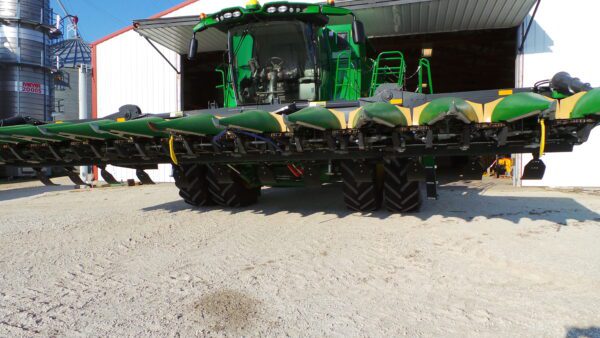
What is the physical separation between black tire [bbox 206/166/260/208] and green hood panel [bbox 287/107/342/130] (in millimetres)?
2175

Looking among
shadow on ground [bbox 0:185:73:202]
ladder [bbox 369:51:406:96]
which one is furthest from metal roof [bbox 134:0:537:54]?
shadow on ground [bbox 0:185:73:202]

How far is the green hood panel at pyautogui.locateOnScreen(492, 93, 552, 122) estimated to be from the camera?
3295 mm

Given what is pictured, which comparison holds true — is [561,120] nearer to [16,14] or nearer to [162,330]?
[162,330]

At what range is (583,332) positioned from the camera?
219 cm

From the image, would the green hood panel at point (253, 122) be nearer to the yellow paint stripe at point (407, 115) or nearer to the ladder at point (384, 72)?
the yellow paint stripe at point (407, 115)

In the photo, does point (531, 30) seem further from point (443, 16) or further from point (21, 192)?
point (21, 192)

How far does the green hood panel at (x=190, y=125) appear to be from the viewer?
3.94 metres

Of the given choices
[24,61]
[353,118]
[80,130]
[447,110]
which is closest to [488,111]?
[447,110]

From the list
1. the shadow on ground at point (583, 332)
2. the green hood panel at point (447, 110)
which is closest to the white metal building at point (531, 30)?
the green hood panel at point (447, 110)

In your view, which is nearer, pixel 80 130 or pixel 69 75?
pixel 80 130

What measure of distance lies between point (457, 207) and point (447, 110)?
10.9 feet

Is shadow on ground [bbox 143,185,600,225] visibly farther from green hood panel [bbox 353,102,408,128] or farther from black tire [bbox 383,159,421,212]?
green hood panel [bbox 353,102,408,128]

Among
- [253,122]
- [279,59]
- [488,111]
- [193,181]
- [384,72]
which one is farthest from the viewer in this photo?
[384,72]

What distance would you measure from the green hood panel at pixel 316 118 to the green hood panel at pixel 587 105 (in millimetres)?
2045
